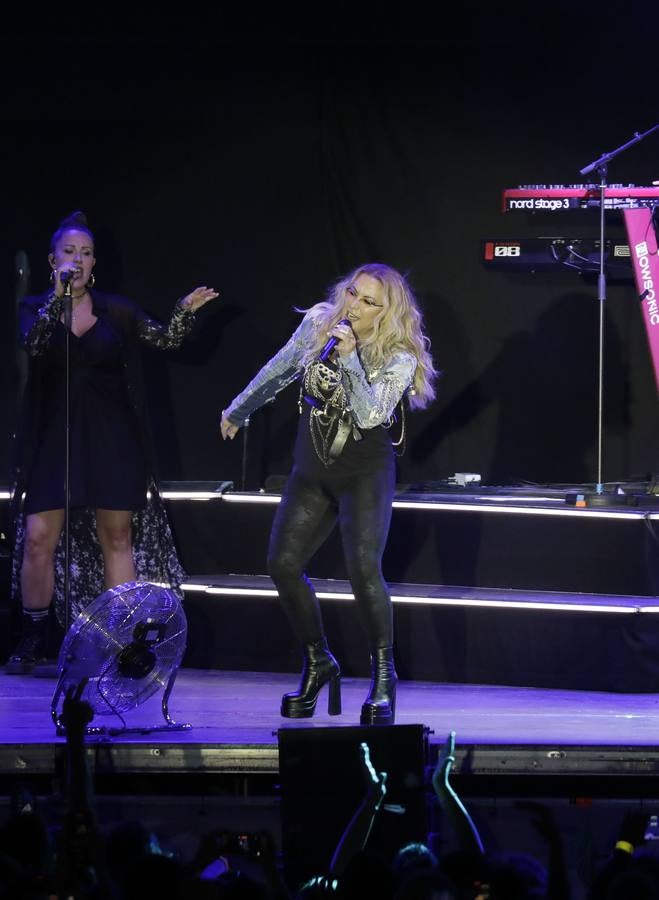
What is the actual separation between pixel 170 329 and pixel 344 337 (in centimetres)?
160

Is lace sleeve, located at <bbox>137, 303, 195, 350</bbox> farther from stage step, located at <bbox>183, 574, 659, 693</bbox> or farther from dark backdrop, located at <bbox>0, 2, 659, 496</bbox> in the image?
dark backdrop, located at <bbox>0, 2, 659, 496</bbox>

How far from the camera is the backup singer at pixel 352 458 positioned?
5.01m

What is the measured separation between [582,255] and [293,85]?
1786 mm

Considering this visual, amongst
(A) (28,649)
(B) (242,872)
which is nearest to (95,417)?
(A) (28,649)

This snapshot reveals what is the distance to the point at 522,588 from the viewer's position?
21.6 ft

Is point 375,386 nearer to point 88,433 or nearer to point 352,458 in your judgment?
point 352,458

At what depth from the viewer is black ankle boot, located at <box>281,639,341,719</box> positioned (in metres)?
5.20

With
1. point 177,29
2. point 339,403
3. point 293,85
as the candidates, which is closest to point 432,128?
point 293,85

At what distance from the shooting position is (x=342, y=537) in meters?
5.10

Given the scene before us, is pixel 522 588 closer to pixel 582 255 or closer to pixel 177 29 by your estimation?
pixel 582 255

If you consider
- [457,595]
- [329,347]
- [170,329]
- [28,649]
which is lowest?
[28,649]

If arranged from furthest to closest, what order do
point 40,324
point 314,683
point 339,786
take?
1. point 40,324
2. point 314,683
3. point 339,786

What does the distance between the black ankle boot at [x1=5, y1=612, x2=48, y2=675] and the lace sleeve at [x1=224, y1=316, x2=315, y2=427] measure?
1.61 meters

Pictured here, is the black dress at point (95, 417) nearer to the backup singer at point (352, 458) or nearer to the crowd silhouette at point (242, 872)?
the backup singer at point (352, 458)
